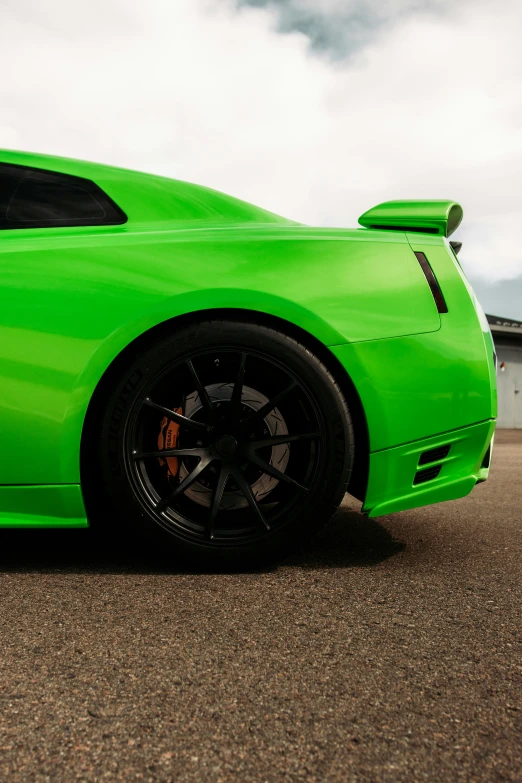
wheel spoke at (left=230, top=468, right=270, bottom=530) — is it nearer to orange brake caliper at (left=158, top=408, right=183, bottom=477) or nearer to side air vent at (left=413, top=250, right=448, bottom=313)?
orange brake caliper at (left=158, top=408, right=183, bottom=477)

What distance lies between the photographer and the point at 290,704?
3.67ft

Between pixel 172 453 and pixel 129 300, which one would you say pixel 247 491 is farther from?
pixel 129 300

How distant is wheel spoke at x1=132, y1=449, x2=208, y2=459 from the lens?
1933mm

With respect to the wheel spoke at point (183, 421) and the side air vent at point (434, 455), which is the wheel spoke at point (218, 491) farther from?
the side air vent at point (434, 455)

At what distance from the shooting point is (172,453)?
6.37 feet

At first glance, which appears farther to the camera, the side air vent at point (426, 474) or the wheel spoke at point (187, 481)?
the side air vent at point (426, 474)

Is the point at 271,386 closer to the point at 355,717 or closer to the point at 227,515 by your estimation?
the point at 227,515

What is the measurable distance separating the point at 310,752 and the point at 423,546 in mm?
1561

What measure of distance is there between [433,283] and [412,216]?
311mm

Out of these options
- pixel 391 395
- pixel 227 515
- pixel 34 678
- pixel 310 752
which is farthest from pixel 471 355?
pixel 34 678

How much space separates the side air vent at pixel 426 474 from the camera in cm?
206

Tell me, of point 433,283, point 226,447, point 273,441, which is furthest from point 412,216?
point 226,447

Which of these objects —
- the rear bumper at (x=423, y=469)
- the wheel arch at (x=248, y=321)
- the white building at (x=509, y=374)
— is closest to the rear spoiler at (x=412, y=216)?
the wheel arch at (x=248, y=321)

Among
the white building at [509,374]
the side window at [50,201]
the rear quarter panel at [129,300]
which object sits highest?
the side window at [50,201]
